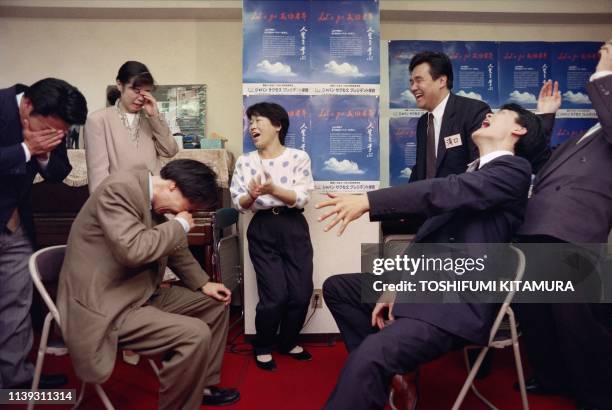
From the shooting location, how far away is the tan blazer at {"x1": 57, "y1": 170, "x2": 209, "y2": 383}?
5.52 ft

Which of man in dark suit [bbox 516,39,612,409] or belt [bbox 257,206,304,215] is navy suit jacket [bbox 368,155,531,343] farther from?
belt [bbox 257,206,304,215]

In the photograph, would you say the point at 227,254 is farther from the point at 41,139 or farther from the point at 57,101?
the point at 57,101

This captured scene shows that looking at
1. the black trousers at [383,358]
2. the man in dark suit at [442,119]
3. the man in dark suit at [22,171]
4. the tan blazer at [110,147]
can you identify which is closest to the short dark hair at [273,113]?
the tan blazer at [110,147]

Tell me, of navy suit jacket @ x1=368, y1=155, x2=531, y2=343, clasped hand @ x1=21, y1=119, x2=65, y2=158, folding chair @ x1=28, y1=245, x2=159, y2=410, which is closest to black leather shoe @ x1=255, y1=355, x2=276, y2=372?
folding chair @ x1=28, y1=245, x2=159, y2=410

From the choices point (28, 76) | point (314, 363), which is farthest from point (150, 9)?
point (314, 363)

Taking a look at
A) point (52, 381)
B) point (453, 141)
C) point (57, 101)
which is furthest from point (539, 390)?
point (57, 101)

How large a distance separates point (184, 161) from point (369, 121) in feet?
5.68

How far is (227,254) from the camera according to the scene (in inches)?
142

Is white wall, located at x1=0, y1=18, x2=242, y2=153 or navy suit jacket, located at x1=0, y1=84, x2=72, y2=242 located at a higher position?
white wall, located at x1=0, y1=18, x2=242, y2=153

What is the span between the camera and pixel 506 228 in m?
1.73

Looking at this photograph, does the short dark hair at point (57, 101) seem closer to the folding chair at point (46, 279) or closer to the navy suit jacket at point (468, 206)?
the folding chair at point (46, 279)

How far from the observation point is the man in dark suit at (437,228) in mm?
1493

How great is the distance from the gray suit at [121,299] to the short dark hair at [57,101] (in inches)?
17.4

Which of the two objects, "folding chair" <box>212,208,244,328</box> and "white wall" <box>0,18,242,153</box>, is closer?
"folding chair" <box>212,208,244,328</box>
